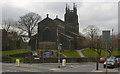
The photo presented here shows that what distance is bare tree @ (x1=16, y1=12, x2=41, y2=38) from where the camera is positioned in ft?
233

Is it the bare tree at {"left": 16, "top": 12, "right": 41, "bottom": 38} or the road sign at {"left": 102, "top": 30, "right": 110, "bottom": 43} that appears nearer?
the road sign at {"left": 102, "top": 30, "right": 110, "bottom": 43}

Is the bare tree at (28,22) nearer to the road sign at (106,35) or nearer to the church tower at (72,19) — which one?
the church tower at (72,19)

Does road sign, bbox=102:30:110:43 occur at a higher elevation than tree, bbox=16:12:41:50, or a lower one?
lower

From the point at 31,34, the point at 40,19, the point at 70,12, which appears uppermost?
the point at 70,12

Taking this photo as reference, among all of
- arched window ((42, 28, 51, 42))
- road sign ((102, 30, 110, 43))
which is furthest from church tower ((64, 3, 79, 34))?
road sign ((102, 30, 110, 43))

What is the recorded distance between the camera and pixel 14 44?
76.1m

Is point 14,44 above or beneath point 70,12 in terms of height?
beneath

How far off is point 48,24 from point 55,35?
4918 mm

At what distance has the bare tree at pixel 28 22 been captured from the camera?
233ft

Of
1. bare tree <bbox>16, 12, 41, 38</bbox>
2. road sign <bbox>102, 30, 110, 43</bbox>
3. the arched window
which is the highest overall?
bare tree <bbox>16, 12, 41, 38</bbox>

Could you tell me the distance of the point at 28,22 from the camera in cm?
7106

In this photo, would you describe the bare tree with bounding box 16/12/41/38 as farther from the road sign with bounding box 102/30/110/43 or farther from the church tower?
the road sign with bounding box 102/30/110/43

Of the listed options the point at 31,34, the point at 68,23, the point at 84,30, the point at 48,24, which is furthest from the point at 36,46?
the point at 68,23

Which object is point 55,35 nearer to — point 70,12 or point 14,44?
point 14,44
